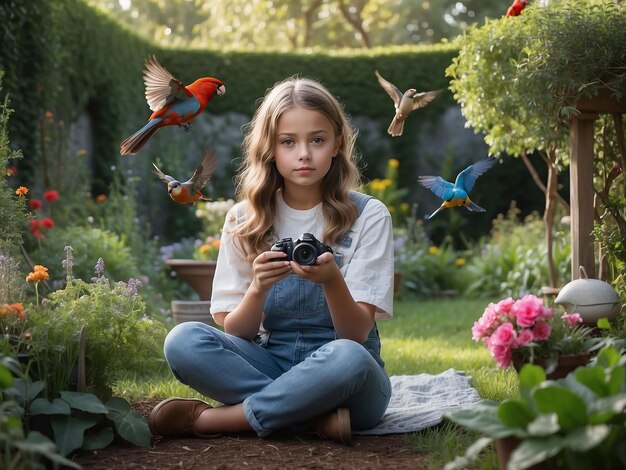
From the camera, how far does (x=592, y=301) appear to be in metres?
3.15

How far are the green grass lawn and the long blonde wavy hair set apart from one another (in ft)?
2.70

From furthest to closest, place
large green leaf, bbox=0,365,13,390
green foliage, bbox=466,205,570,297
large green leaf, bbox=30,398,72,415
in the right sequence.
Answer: green foliage, bbox=466,205,570,297, large green leaf, bbox=30,398,72,415, large green leaf, bbox=0,365,13,390

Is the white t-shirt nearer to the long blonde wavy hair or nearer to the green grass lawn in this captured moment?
the long blonde wavy hair

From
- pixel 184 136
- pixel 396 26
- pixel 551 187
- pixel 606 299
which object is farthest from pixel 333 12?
pixel 606 299

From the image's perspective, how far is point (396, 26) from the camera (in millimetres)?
22109

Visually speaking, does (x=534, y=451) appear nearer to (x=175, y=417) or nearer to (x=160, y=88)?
(x=175, y=417)

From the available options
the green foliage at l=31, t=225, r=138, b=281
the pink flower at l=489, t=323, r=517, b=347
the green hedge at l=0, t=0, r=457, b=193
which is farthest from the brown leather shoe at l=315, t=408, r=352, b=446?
the green hedge at l=0, t=0, r=457, b=193

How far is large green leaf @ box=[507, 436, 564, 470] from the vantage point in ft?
5.97

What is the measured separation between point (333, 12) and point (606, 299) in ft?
67.1

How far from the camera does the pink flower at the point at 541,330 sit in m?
2.32

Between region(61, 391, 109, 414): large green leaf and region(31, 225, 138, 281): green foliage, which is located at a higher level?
region(31, 225, 138, 281): green foliage

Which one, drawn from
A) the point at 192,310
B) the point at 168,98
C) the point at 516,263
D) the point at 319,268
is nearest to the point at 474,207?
the point at 319,268

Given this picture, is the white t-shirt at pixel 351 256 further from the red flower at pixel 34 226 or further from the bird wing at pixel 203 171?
the red flower at pixel 34 226

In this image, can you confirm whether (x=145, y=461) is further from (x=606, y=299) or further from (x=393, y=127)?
(x=606, y=299)
